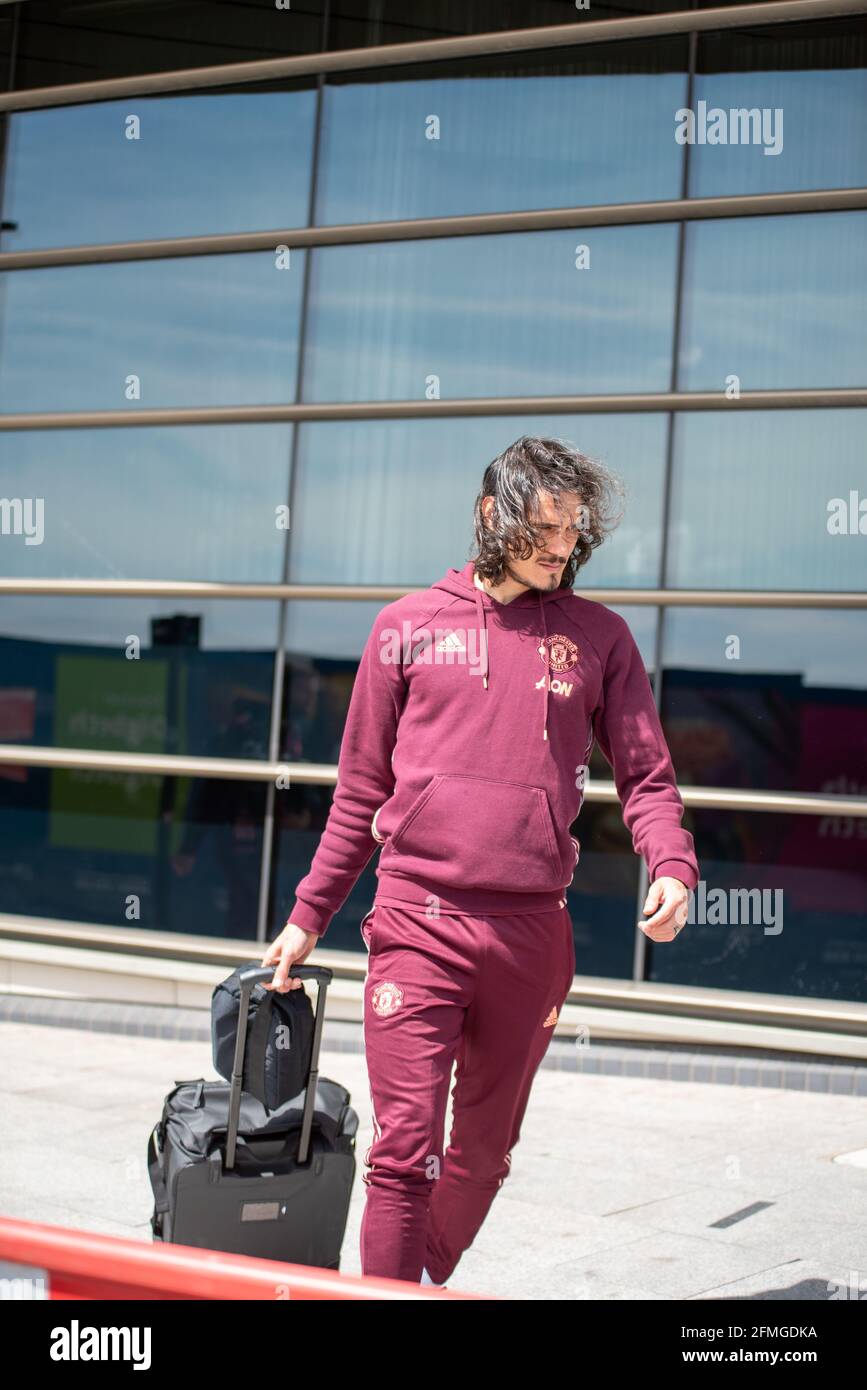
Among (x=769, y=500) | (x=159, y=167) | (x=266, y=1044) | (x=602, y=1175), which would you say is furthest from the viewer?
(x=159, y=167)

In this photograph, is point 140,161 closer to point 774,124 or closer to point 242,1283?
point 774,124

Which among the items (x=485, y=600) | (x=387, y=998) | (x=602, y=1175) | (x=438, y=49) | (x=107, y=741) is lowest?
(x=602, y=1175)

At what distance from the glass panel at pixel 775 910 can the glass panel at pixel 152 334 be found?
3.46 m

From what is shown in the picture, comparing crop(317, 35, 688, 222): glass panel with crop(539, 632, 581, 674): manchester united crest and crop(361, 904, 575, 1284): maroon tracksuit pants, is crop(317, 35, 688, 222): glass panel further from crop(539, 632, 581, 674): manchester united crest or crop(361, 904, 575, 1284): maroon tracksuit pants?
crop(361, 904, 575, 1284): maroon tracksuit pants

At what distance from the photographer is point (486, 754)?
3.04 metres

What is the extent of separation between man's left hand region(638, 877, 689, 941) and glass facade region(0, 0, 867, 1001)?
4.29 metres

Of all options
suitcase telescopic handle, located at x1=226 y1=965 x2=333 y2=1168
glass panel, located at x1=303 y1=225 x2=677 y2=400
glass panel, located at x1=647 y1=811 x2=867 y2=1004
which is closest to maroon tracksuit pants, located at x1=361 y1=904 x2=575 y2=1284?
suitcase telescopic handle, located at x1=226 y1=965 x2=333 y2=1168

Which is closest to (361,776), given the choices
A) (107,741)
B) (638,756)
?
(638,756)

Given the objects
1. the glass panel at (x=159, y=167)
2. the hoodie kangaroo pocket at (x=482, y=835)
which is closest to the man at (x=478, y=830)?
the hoodie kangaroo pocket at (x=482, y=835)

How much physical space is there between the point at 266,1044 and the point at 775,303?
537 centimetres

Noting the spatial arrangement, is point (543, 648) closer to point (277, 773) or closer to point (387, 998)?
point (387, 998)

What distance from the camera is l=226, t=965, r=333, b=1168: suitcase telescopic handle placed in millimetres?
2920

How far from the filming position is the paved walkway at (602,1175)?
13.4 ft
